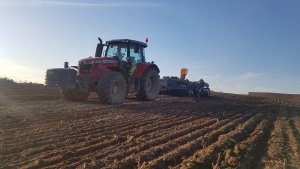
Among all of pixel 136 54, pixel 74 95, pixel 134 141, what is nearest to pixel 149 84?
pixel 136 54

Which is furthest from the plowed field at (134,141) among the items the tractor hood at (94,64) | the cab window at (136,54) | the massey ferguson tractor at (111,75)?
the cab window at (136,54)

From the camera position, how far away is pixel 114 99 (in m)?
13.5

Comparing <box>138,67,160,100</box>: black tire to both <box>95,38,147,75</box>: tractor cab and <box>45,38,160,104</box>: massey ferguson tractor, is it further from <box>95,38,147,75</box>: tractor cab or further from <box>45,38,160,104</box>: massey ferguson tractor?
<box>95,38,147,75</box>: tractor cab

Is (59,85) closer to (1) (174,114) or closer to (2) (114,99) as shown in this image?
(2) (114,99)

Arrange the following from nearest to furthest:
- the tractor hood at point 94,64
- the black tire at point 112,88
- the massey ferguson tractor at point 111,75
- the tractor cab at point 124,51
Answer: the black tire at point 112,88 → the massey ferguson tractor at point 111,75 → the tractor hood at point 94,64 → the tractor cab at point 124,51

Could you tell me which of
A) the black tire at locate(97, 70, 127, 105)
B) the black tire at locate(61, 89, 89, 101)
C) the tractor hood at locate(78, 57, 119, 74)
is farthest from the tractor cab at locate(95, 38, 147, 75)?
the black tire at locate(61, 89, 89, 101)

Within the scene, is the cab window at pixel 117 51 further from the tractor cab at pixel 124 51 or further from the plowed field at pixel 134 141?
the plowed field at pixel 134 141

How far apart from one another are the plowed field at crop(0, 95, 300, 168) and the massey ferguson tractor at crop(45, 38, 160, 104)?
215cm

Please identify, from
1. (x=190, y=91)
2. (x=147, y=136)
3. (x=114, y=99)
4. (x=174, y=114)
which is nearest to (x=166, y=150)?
(x=147, y=136)

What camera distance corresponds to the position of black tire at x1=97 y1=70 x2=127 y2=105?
13.1 metres

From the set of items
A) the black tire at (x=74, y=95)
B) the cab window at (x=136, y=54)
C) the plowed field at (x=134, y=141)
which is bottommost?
the plowed field at (x=134, y=141)

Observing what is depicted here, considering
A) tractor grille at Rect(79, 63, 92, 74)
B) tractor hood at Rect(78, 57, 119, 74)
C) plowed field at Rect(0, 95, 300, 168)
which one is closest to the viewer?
plowed field at Rect(0, 95, 300, 168)

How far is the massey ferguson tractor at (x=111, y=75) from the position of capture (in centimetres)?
1329

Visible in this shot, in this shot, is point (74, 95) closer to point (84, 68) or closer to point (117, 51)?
point (84, 68)
